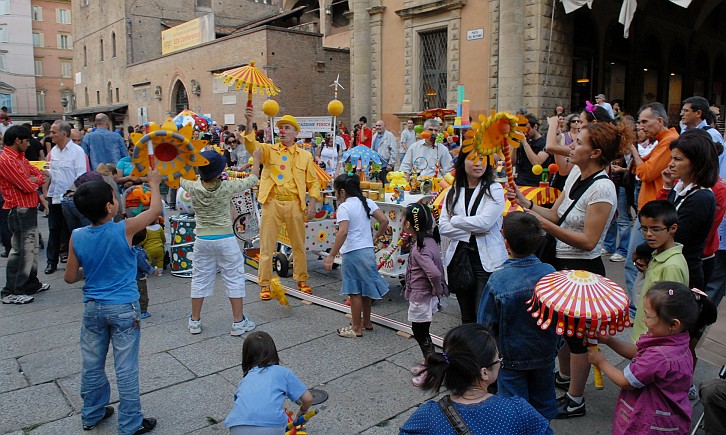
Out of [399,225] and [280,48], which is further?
[280,48]

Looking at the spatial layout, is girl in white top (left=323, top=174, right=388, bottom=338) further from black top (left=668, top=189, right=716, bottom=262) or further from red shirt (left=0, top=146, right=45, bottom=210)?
red shirt (left=0, top=146, right=45, bottom=210)

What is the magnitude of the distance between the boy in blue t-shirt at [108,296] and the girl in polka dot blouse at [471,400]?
2.19 m

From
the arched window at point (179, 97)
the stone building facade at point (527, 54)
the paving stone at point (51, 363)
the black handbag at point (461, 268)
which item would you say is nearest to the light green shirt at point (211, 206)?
the paving stone at point (51, 363)

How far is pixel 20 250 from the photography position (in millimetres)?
6375

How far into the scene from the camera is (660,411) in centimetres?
261

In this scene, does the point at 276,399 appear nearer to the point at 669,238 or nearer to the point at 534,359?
the point at 534,359

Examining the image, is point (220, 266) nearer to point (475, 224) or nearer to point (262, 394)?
point (475, 224)

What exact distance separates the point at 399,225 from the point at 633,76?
14.8 m

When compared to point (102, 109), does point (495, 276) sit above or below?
below

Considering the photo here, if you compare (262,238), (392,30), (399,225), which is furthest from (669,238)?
(392,30)

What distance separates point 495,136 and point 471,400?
215cm

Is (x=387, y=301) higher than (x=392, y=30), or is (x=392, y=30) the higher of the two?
(x=392, y=30)

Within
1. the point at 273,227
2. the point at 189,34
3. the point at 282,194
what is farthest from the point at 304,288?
the point at 189,34

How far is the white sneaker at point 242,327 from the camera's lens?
5.15 metres
